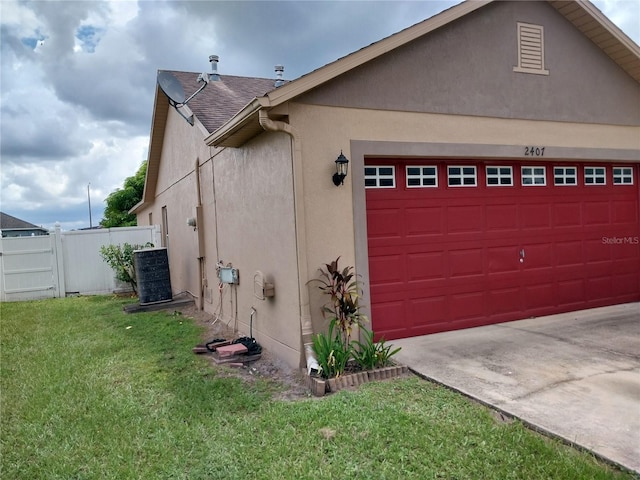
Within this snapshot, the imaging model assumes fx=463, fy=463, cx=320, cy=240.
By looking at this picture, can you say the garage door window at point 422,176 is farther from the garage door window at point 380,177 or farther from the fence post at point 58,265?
the fence post at point 58,265

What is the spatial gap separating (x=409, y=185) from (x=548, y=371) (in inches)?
109

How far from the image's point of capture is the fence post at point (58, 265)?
44.0 feet

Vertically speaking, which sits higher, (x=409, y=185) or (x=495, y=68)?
(x=495, y=68)

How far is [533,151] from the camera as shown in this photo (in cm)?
675

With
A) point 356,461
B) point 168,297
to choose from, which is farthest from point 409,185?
point 168,297

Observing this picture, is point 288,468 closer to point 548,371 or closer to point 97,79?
point 548,371

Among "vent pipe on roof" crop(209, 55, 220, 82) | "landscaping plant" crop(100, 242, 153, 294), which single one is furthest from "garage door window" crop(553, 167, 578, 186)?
"landscaping plant" crop(100, 242, 153, 294)

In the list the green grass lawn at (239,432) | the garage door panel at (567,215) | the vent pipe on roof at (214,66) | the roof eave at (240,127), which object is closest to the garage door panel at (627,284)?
the garage door panel at (567,215)

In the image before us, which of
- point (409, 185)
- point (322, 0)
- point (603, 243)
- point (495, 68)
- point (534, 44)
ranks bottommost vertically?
point (603, 243)

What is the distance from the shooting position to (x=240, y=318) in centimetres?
732

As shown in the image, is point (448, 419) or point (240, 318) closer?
point (448, 419)

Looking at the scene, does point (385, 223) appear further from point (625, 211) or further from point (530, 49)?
point (625, 211)

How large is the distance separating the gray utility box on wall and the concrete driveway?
21.1 ft

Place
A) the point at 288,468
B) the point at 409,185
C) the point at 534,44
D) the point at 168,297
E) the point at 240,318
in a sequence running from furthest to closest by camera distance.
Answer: the point at 168,297, the point at 240,318, the point at 534,44, the point at 409,185, the point at 288,468
